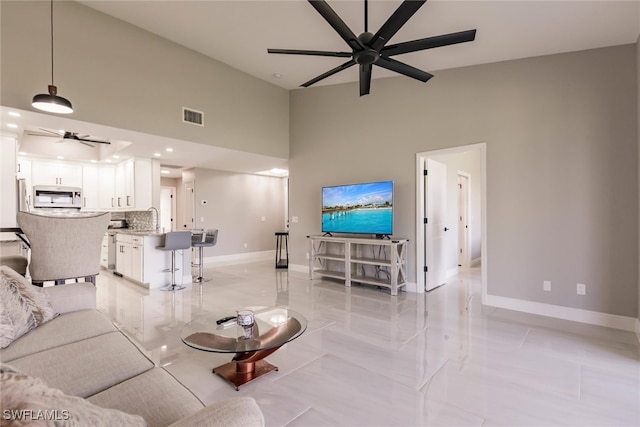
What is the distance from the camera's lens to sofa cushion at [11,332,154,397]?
130cm

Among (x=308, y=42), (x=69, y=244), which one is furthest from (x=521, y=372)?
(x=308, y=42)

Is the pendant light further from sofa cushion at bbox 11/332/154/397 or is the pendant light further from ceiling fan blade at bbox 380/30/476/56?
ceiling fan blade at bbox 380/30/476/56

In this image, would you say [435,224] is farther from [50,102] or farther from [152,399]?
[50,102]

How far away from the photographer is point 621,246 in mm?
3125

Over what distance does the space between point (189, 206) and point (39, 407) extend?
24.4ft

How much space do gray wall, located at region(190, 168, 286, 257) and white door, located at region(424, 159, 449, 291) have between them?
496 cm

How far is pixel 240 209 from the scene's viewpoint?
8.02m

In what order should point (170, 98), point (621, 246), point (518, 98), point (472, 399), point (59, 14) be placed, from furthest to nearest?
point (170, 98) < point (518, 98) < point (59, 14) < point (621, 246) < point (472, 399)

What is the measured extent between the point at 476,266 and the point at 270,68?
6.23m

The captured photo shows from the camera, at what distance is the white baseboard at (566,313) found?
3.12m

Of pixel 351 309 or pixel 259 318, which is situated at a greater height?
pixel 259 318

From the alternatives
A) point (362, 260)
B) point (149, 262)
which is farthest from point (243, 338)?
point (149, 262)

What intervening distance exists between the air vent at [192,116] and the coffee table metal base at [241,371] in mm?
3761

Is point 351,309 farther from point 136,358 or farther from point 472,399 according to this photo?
point 136,358
